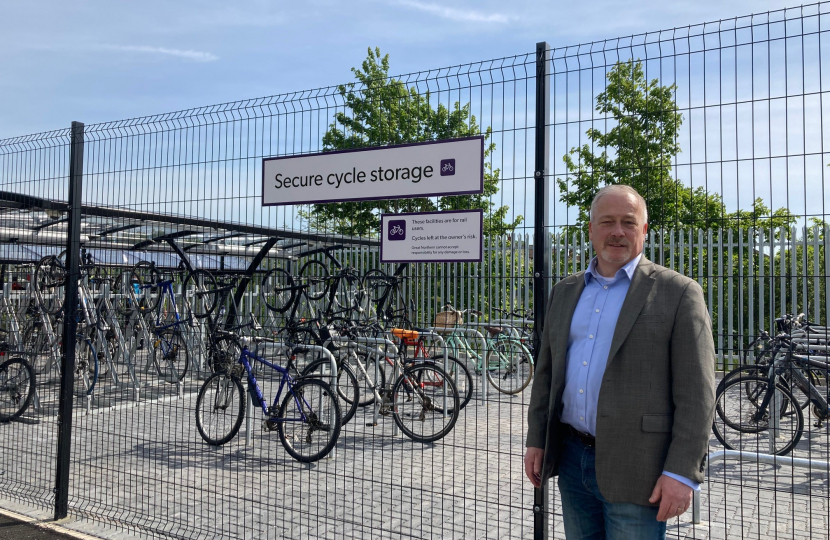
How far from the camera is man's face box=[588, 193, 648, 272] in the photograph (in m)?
2.44

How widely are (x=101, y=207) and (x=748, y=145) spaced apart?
4.35 meters

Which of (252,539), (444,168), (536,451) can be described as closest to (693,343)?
(536,451)

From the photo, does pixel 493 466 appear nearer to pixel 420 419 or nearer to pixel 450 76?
pixel 420 419

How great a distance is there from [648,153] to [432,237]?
1.12 meters

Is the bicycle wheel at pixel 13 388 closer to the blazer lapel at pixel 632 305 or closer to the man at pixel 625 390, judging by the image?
the man at pixel 625 390

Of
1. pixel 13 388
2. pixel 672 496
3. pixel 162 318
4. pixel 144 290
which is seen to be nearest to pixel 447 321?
pixel 672 496

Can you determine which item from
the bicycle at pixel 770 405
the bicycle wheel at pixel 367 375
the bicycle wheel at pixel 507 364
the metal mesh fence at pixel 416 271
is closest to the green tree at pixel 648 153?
the metal mesh fence at pixel 416 271

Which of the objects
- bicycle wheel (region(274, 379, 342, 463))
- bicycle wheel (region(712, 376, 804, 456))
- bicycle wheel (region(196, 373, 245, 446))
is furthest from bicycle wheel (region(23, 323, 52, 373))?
bicycle wheel (region(712, 376, 804, 456))

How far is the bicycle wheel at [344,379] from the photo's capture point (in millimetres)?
6498

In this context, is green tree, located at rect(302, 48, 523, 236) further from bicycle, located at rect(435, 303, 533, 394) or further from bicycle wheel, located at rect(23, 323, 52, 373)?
bicycle wheel, located at rect(23, 323, 52, 373)

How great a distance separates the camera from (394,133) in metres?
3.89

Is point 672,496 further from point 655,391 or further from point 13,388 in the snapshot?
point 13,388

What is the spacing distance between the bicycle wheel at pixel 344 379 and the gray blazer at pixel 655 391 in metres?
4.27

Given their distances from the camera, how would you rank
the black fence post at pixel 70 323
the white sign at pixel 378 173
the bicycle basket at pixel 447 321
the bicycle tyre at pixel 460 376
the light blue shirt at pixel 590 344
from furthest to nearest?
the bicycle tyre at pixel 460 376, the black fence post at pixel 70 323, the bicycle basket at pixel 447 321, the white sign at pixel 378 173, the light blue shirt at pixel 590 344
